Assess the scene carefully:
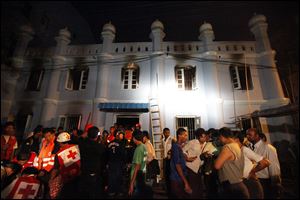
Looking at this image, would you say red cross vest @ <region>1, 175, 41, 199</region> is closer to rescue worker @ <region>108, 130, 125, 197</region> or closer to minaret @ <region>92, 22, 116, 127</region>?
rescue worker @ <region>108, 130, 125, 197</region>

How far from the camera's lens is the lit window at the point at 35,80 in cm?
1043

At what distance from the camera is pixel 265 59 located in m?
9.66

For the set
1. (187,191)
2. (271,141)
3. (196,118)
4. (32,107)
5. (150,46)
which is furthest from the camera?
(150,46)

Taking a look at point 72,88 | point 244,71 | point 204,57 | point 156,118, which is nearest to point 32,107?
point 72,88

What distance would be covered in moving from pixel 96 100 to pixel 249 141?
26.3ft

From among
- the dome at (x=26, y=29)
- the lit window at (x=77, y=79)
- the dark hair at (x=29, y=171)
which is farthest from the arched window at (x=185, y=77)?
the dome at (x=26, y=29)

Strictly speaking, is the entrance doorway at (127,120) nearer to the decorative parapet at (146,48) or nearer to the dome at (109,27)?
the decorative parapet at (146,48)

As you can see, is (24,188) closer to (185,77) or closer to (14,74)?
(185,77)

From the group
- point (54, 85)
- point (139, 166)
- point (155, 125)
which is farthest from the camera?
point (54, 85)

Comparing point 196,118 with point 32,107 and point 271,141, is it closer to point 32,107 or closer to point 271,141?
point 271,141

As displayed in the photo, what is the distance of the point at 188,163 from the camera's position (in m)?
3.63

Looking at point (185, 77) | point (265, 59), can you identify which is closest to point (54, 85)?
point (185, 77)

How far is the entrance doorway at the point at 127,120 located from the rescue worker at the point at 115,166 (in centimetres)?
498

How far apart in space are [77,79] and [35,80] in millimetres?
2896
